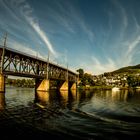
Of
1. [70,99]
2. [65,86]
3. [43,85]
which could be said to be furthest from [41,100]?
[65,86]

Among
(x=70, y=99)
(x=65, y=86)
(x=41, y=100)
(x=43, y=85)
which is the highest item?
(x=43, y=85)

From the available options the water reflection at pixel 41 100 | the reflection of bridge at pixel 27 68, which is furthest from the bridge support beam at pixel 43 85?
the water reflection at pixel 41 100

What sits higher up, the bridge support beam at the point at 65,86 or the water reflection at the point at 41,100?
the bridge support beam at the point at 65,86

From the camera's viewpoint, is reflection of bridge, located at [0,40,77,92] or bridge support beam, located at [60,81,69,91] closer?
reflection of bridge, located at [0,40,77,92]

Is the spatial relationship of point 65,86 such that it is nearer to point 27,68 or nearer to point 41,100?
point 27,68

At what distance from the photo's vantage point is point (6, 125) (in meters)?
19.9

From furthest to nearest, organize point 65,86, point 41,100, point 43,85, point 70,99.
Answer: point 65,86
point 43,85
point 70,99
point 41,100

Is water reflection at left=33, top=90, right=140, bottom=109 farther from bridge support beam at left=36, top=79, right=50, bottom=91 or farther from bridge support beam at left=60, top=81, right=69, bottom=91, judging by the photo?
bridge support beam at left=60, top=81, right=69, bottom=91

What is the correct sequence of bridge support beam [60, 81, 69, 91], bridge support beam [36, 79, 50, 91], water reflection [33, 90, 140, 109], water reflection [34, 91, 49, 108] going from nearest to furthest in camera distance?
water reflection [34, 91, 49, 108] → water reflection [33, 90, 140, 109] → bridge support beam [36, 79, 50, 91] → bridge support beam [60, 81, 69, 91]

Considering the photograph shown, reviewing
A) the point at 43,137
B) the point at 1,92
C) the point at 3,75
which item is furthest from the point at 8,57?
Answer: the point at 43,137

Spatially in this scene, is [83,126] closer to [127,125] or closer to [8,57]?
[127,125]

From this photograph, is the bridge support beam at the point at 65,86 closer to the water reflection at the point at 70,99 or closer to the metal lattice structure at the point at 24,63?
the metal lattice structure at the point at 24,63

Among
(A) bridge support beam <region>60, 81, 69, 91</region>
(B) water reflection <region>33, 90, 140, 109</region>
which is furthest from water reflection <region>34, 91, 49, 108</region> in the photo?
(A) bridge support beam <region>60, 81, 69, 91</region>

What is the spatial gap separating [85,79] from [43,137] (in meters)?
171
